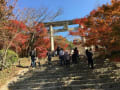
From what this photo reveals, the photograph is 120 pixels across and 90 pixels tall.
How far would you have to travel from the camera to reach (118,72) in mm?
7023

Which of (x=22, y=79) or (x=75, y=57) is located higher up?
(x=75, y=57)

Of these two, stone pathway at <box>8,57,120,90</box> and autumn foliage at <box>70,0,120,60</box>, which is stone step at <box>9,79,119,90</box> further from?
autumn foliage at <box>70,0,120,60</box>

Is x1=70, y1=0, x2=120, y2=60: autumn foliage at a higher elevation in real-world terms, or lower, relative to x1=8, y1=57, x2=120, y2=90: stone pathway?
higher

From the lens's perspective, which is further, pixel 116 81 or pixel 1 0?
pixel 1 0

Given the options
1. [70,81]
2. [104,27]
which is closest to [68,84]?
[70,81]

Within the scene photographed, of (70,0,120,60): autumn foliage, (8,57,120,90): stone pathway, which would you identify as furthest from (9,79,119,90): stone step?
(70,0,120,60): autumn foliage

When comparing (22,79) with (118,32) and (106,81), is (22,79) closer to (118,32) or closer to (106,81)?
(106,81)

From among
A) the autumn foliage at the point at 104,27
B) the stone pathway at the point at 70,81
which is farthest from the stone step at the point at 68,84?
the autumn foliage at the point at 104,27

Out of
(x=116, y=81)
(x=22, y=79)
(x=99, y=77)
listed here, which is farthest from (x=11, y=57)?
(x=116, y=81)

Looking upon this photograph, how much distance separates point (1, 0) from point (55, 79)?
616 cm

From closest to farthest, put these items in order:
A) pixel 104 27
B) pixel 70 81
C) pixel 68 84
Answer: pixel 68 84 → pixel 70 81 → pixel 104 27

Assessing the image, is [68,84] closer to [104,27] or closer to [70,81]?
[70,81]

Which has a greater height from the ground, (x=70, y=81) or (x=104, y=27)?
(x=104, y=27)

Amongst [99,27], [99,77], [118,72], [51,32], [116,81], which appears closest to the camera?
[116,81]
